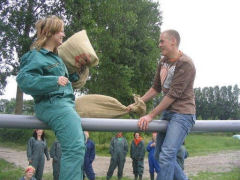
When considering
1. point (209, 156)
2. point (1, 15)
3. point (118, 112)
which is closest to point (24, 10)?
point (1, 15)

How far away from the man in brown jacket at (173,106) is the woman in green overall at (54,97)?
21.3 inches

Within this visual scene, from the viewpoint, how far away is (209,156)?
475cm

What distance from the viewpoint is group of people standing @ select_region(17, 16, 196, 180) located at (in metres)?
2.15

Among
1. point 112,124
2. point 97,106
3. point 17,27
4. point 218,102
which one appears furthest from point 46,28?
point 218,102

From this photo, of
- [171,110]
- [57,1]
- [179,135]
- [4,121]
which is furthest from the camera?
[57,1]

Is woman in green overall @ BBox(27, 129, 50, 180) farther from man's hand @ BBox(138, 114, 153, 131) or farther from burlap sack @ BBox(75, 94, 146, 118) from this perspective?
man's hand @ BBox(138, 114, 153, 131)

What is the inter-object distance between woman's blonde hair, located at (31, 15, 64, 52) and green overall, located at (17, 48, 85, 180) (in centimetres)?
9

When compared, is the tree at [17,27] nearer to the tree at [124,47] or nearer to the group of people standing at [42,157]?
the tree at [124,47]

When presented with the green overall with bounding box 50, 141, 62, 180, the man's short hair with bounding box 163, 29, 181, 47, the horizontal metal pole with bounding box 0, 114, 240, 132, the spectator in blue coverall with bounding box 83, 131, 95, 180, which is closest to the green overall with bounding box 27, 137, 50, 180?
the green overall with bounding box 50, 141, 62, 180

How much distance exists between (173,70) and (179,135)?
0.58 metres

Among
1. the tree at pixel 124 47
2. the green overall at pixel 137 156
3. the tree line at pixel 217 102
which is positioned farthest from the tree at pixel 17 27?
the tree line at pixel 217 102

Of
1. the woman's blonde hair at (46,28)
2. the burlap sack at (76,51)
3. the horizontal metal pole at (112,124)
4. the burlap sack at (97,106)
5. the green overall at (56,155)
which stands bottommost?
the green overall at (56,155)

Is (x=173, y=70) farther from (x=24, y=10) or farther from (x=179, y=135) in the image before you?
(x=24, y=10)

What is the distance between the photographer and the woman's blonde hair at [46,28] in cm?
242
